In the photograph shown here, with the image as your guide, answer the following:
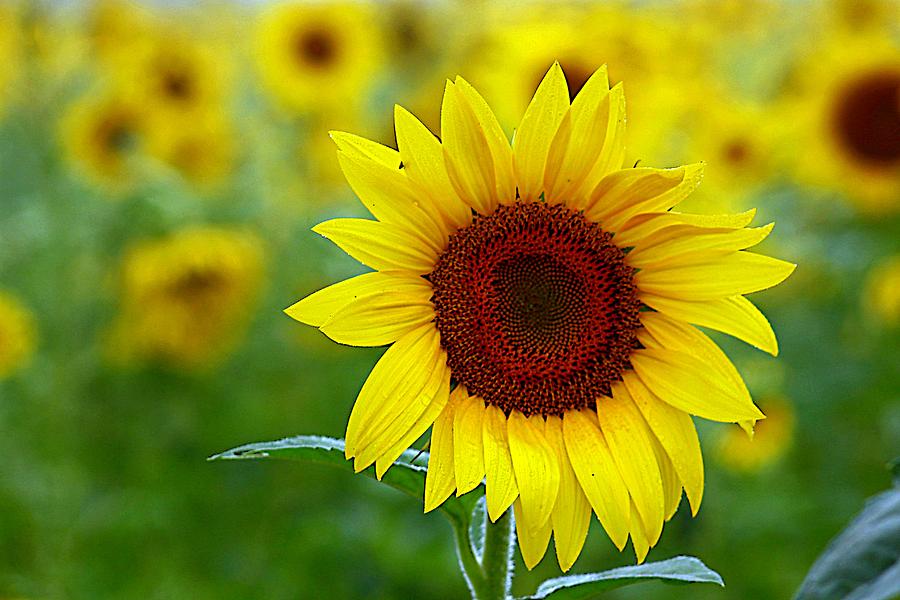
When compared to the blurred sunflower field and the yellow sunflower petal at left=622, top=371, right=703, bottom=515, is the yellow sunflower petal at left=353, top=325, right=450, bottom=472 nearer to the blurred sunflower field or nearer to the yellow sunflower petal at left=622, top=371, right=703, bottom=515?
the yellow sunflower petal at left=622, top=371, right=703, bottom=515

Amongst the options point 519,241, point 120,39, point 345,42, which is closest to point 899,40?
point 345,42

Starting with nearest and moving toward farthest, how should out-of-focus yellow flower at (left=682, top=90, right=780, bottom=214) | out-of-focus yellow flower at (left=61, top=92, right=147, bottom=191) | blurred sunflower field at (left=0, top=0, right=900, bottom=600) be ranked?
blurred sunflower field at (left=0, top=0, right=900, bottom=600) → out-of-focus yellow flower at (left=682, top=90, right=780, bottom=214) → out-of-focus yellow flower at (left=61, top=92, right=147, bottom=191)

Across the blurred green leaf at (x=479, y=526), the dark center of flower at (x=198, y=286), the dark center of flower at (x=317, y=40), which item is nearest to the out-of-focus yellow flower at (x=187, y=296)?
the dark center of flower at (x=198, y=286)

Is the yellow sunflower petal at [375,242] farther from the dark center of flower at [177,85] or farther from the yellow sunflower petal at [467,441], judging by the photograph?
the dark center of flower at [177,85]

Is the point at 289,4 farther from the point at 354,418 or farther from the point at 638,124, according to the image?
the point at 354,418

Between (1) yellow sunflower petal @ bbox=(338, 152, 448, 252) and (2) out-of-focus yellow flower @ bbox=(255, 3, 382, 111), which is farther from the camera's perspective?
(2) out-of-focus yellow flower @ bbox=(255, 3, 382, 111)

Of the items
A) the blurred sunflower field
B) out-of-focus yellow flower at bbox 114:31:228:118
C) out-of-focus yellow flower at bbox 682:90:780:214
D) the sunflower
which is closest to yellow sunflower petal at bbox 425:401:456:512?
the sunflower

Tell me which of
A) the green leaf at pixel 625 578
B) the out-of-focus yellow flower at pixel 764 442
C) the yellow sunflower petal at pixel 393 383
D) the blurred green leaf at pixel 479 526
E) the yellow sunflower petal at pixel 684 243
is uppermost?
the yellow sunflower petal at pixel 684 243
